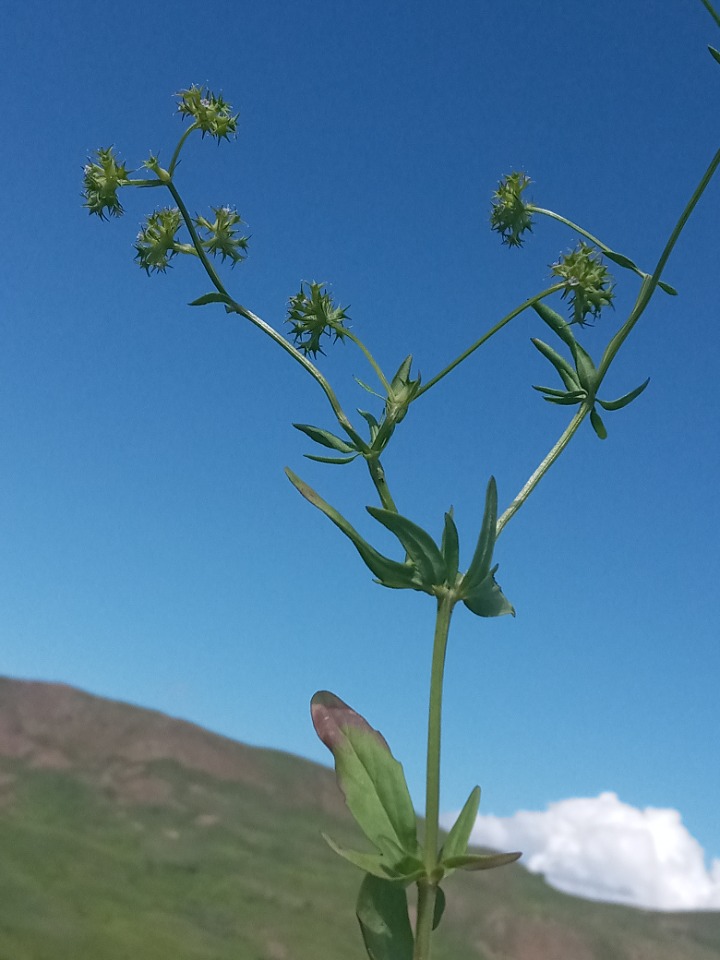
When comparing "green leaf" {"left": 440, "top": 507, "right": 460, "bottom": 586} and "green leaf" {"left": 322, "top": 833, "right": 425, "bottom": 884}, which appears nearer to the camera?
"green leaf" {"left": 322, "top": 833, "right": 425, "bottom": 884}

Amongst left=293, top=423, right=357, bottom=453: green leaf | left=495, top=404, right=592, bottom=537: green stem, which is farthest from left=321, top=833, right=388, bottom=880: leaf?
left=293, top=423, right=357, bottom=453: green leaf

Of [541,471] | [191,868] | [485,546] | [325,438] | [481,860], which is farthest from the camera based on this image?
[191,868]

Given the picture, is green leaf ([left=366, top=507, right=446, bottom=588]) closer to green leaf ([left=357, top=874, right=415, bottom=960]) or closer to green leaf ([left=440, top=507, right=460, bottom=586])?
green leaf ([left=440, top=507, right=460, bottom=586])

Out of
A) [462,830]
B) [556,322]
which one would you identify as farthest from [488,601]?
[556,322]

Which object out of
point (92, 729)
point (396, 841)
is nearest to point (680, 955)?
point (92, 729)

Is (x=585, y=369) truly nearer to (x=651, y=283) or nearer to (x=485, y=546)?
(x=651, y=283)

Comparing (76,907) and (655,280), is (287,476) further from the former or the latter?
(76,907)

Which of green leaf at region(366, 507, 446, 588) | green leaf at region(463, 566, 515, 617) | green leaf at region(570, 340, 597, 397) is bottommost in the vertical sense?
green leaf at region(463, 566, 515, 617)
